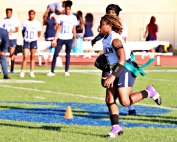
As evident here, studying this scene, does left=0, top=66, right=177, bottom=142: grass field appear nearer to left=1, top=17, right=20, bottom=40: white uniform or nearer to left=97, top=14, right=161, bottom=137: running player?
left=97, top=14, right=161, bottom=137: running player

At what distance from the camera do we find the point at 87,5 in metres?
37.6

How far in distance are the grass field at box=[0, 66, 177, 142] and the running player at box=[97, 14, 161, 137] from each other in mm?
311

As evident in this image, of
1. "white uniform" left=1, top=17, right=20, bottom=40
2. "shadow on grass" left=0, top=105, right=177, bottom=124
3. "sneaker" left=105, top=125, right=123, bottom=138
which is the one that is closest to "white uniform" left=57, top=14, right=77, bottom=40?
"white uniform" left=1, top=17, right=20, bottom=40

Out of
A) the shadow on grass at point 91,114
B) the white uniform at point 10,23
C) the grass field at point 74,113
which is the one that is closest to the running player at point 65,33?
the grass field at point 74,113

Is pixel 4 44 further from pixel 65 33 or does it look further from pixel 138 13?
pixel 138 13

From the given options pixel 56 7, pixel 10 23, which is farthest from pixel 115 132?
pixel 56 7

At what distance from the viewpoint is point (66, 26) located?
20.1 m

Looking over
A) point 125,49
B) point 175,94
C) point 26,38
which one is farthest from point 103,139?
point 26,38

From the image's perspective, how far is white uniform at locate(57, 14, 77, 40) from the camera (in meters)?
20.1

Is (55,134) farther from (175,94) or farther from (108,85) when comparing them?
(175,94)

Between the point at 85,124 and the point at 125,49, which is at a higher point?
the point at 125,49

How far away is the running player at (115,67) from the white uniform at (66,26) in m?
11.1

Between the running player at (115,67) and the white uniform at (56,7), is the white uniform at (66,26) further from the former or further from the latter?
Answer: the running player at (115,67)

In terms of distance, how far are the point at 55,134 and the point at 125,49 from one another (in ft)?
4.56
